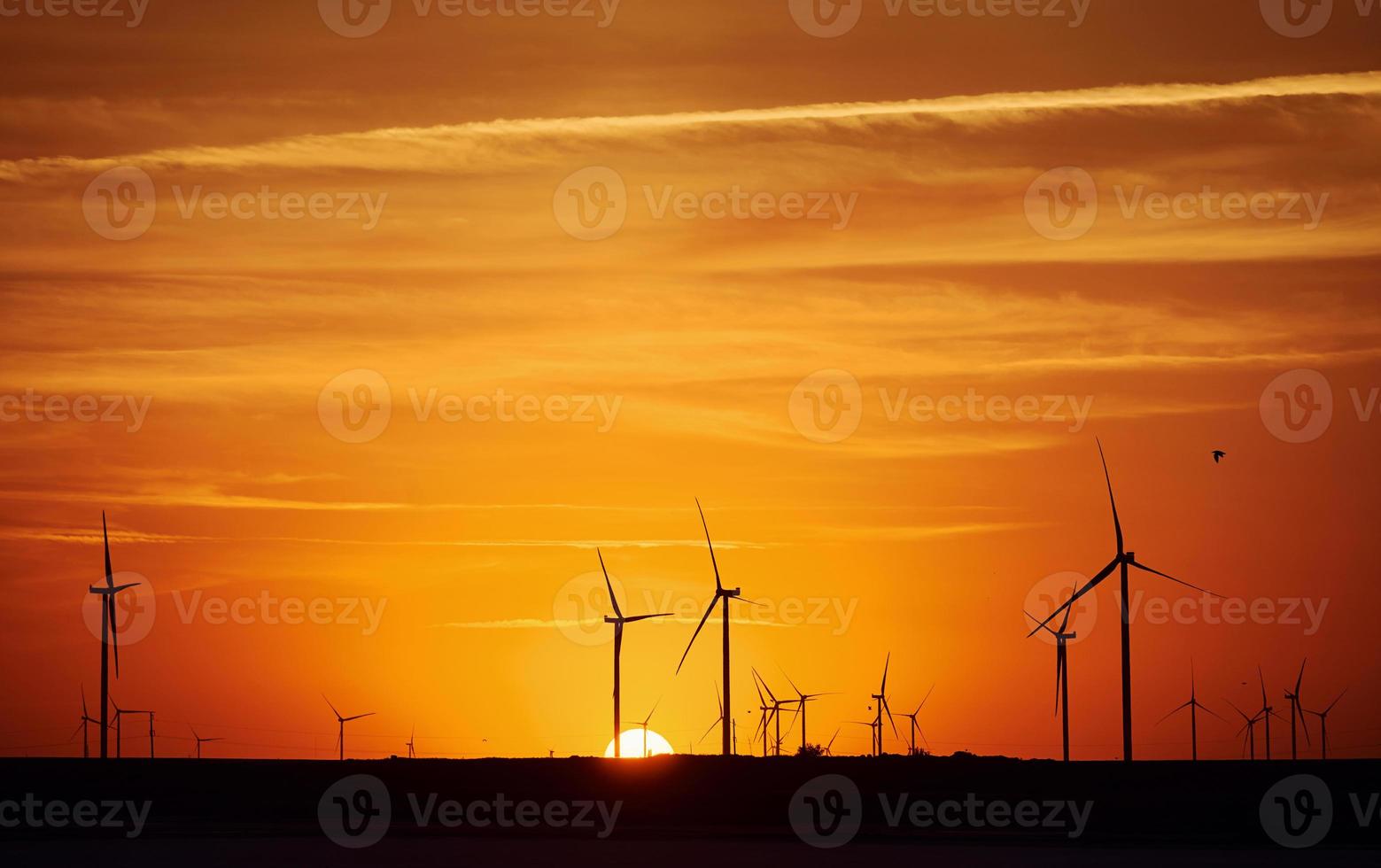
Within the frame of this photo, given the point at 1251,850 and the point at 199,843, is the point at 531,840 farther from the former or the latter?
the point at 1251,850

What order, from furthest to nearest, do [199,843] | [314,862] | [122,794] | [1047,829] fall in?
[122,794]
[1047,829]
[199,843]
[314,862]

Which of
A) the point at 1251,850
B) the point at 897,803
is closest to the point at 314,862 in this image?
the point at 1251,850

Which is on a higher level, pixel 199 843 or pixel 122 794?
pixel 122 794

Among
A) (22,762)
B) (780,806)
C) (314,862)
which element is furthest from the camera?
(22,762)

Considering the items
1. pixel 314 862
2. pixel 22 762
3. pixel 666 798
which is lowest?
pixel 314 862

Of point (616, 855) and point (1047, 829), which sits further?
point (1047, 829)

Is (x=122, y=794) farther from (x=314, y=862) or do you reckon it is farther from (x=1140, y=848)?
(x=1140, y=848)

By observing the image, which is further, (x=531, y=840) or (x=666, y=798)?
(x=666, y=798)

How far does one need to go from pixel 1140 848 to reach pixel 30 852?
5613cm

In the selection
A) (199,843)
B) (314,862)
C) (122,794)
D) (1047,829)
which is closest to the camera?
(314,862)

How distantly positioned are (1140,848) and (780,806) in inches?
1248

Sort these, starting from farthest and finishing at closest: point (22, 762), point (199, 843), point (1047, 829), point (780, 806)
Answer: point (22, 762) → point (780, 806) → point (1047, 829) → point (199, 843)

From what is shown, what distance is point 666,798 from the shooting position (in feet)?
396

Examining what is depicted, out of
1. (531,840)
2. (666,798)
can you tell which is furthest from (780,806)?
(531,840)
